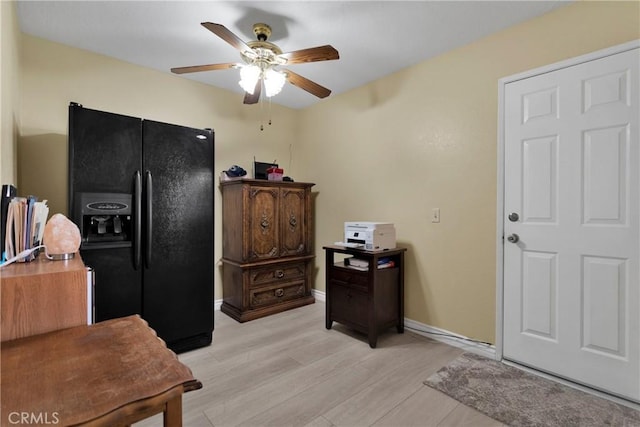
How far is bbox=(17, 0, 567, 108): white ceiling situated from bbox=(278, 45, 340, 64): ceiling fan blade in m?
0.35

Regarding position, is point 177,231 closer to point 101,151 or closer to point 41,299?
point 101,151

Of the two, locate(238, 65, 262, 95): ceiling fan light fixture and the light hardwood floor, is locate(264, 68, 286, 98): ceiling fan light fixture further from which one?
the light hardwood floor

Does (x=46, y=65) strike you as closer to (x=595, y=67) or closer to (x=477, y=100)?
(x=477, y=100)

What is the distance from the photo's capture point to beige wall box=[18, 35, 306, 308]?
2.49m

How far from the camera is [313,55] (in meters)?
2.06

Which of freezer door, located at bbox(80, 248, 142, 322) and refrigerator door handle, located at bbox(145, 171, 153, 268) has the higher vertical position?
refrigerator door handle, located at bbox(145, 171, 153, 268)

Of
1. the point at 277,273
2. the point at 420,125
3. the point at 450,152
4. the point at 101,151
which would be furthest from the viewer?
the point at 277,273

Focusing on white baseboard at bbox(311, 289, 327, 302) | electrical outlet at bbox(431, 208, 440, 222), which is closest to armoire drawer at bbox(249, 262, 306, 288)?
white baseboard at bbox(311, 289, 327, 302)

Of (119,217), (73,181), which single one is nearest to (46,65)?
(73,181)

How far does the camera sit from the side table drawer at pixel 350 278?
2.71 m

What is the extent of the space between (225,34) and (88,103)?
1.75 m

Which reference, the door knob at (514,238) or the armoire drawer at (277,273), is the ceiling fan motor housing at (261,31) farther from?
the door knob at (514,238)

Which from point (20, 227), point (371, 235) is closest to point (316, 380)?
point (371, 235)

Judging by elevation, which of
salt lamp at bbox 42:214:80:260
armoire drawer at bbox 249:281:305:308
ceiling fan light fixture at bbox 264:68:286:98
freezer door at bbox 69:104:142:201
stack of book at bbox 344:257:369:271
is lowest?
armoire drawer at bbox 249:281:305:308
